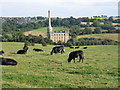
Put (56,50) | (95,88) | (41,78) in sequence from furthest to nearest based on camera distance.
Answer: (56,50) < (41,78) < (95,88)

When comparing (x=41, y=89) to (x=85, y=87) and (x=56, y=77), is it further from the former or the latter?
(x=56, y=77)

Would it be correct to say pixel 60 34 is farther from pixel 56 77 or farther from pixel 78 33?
pixel 56 77

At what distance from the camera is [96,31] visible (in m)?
152

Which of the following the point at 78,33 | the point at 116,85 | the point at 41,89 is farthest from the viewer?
the point at 78,33

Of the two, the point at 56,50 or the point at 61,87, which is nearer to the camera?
the point at 61,87

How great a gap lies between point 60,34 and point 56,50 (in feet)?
396

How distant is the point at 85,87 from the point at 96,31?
463 feet

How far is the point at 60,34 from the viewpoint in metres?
157

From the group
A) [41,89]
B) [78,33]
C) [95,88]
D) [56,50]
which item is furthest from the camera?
[78,33]

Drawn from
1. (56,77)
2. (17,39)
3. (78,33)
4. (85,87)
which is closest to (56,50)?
(56,77)

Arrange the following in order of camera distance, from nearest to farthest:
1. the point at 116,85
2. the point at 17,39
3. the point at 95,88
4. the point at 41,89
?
the point at 41,89 → the point at 95,88 → the point at 116,85 → the point at 17,39

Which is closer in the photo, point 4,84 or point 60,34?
point 4,84

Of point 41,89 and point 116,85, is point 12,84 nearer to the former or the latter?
point 41,89

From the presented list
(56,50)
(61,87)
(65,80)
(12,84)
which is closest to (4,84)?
(12,84)
